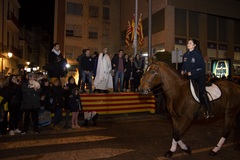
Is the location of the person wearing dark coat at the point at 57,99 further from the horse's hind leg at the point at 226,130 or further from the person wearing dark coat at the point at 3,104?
the horse's hind leg at the point at 226,130

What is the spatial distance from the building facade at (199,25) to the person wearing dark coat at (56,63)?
16.4 meters

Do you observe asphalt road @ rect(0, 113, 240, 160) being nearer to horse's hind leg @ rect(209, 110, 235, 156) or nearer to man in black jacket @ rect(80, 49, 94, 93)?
horse's hind leg @ rect(209, 110, 235, 156)

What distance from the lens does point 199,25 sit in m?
28.6

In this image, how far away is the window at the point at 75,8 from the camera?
4081 centimetres

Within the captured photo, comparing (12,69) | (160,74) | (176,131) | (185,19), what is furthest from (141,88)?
(12,69)

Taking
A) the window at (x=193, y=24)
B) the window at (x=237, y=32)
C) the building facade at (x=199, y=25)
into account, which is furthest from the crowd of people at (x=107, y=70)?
the window at (x=237, y=32)

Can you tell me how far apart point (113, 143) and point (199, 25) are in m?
23.8

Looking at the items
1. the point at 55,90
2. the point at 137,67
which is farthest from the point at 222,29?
the point at 55,90

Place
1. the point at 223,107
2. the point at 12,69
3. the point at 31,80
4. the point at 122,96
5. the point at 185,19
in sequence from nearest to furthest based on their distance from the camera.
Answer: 1. the point at 223,107
2. the point at 31,80
3. the point at 122,96
4. the point at 185,19
5. the point at 12,69

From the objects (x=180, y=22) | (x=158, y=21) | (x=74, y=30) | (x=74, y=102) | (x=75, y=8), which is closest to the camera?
(x=74, y=102)

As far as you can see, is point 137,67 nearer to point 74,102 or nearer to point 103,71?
point 103,71

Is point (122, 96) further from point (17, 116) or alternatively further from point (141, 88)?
point (141, 88)

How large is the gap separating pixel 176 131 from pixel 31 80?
5690 millimetres

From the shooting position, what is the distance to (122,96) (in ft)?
43.4
